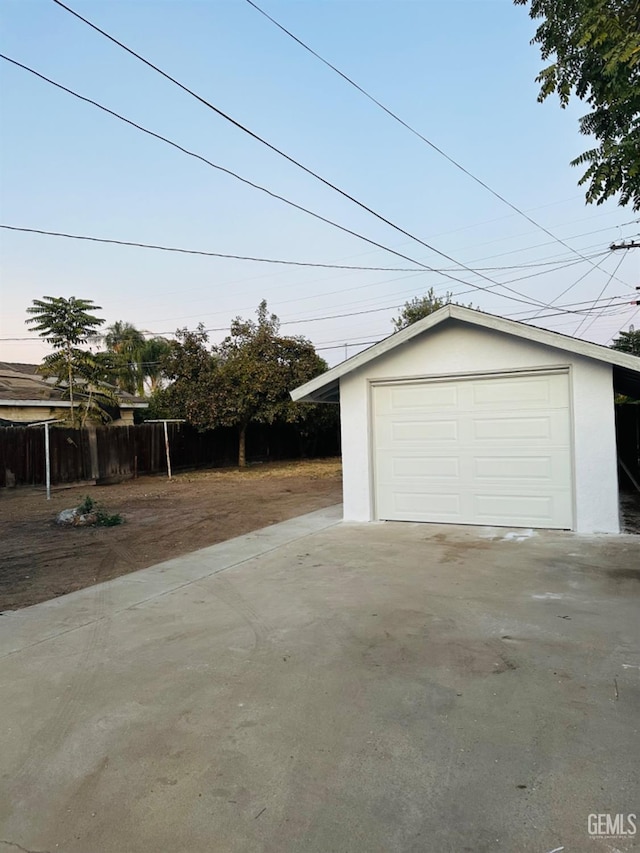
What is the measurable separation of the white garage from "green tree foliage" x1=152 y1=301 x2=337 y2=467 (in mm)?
11308

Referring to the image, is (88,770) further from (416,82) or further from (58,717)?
(416,82)

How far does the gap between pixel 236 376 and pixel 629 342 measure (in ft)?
64.8

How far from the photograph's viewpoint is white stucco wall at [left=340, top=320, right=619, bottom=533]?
7.59m

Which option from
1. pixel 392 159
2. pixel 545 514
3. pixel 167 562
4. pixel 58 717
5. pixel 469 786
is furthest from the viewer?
pixel 392 159

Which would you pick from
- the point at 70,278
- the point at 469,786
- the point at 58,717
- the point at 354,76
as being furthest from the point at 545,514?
the point at 70,278

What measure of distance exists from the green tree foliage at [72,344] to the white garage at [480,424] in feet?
34.3

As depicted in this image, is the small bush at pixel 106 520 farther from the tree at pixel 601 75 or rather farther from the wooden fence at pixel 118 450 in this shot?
the tree at pixel 601 75

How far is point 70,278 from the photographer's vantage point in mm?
16922

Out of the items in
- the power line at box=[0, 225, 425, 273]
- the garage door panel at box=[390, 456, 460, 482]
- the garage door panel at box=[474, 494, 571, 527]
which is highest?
the power line at box=[0, 225, 425, 273]

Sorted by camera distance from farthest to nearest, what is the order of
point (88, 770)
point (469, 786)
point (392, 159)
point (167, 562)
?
point (392, 159) < point (167, 562) < point (88, 770) < point (469, 786)

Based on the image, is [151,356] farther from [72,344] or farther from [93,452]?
[93,452]

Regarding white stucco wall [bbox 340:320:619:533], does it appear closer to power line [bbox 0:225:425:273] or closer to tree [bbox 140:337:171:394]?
power line [bbox 0:225:425:273]

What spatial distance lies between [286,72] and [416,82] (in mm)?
2866

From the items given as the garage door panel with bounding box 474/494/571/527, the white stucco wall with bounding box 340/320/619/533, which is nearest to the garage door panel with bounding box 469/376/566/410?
the white stucco wall with bounding box 340/320/619/533
